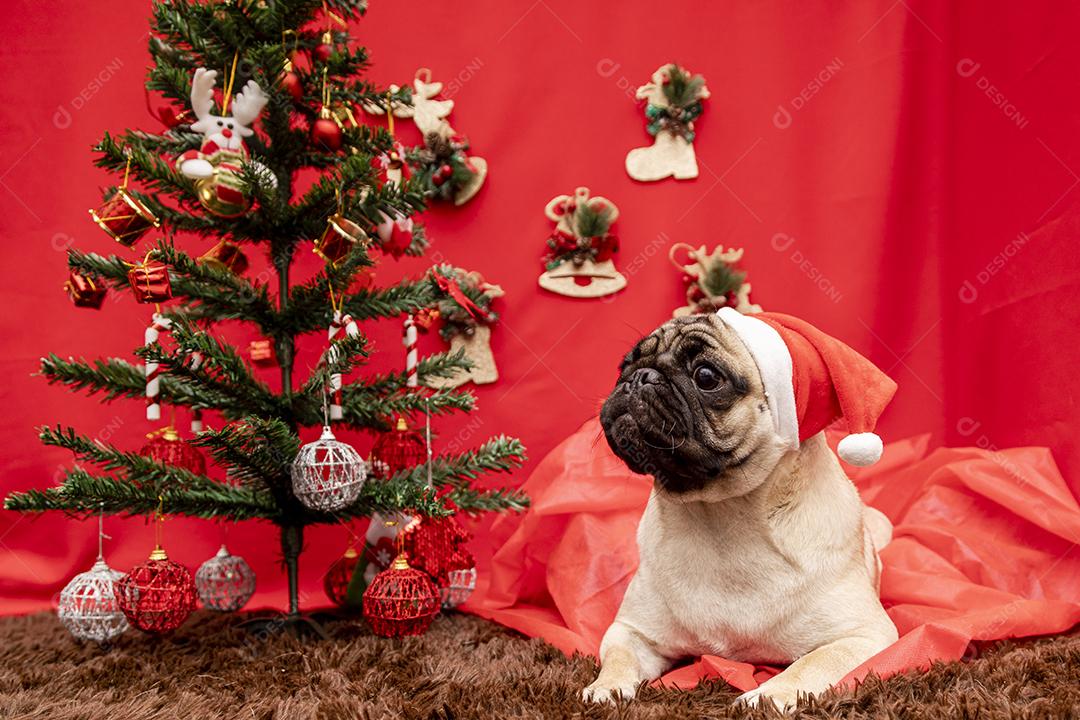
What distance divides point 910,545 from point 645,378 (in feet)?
2.99

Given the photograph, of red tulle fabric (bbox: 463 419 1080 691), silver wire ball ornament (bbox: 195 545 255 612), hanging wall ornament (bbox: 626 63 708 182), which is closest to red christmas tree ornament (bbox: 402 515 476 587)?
red tulle fabric (bbox: 463 419 1080 691)

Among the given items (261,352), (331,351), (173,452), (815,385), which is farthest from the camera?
(261,352)

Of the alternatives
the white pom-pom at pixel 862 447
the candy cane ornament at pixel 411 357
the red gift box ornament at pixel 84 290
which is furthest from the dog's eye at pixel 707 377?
the red gift box ornament at pixel 84 290

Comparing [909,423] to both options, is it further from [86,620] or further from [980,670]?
[86,620]

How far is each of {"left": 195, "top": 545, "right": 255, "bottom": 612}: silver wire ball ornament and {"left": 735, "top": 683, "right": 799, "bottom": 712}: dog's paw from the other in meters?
1.09

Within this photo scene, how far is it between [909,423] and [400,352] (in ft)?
4.64

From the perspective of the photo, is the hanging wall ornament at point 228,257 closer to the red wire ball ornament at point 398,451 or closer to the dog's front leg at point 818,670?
the red wire ball ornament at point 398,451

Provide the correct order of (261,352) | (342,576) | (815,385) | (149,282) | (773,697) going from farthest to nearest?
(342,576) < (261,352) < (149,282) < (815,385) < (773,697)

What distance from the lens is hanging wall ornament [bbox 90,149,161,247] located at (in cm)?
148

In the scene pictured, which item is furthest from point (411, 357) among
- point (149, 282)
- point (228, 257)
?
point (149, 282)

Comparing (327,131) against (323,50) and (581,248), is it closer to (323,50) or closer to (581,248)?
(323,50)

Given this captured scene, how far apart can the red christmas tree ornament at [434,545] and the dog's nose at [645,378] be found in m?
0.58

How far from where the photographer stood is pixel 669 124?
7.46ft

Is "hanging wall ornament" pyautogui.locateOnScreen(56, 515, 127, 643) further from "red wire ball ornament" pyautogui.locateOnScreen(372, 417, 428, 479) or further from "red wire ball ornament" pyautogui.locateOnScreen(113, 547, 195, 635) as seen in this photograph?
"red wire ball ornament" pyautogui.locateOnScreen(372, 417, 428, 479)
